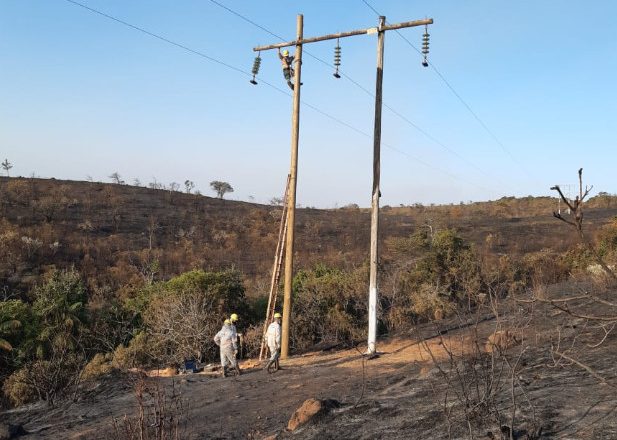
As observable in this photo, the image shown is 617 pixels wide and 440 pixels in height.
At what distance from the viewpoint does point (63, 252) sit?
33281mm

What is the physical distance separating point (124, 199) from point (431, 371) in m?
44.1

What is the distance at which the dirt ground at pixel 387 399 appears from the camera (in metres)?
5.96

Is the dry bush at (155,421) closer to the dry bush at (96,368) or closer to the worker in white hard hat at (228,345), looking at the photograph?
the worker in white hard hat at (228,345)

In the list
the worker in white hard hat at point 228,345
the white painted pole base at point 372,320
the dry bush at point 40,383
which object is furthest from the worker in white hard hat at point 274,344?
the dry bush at point 40,383

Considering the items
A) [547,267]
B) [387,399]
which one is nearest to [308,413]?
[387,399]

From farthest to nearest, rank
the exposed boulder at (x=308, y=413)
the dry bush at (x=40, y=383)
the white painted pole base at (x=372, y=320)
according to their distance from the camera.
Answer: the white painted pole base at (x=372, y=320) < the dry bush at (x=40, y=383) < the exposed boulder at (x=308, y=413)

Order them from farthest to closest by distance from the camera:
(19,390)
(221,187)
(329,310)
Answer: (221,187)
(329,310)
(19,390)

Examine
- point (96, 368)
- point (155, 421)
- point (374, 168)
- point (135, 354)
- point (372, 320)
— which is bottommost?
point (96, 368)

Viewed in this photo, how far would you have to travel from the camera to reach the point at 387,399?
8305 mm

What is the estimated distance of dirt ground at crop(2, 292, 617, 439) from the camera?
5961 millimetres

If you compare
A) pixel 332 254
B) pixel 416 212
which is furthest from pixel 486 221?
pixel 332 254

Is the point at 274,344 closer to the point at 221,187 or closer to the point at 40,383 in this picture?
the point at 40,383

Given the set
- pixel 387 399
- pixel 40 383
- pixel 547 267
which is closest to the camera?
pixel 387 399

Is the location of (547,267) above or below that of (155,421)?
above
